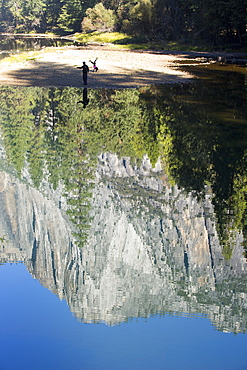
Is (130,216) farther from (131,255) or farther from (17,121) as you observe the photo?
(17,121)

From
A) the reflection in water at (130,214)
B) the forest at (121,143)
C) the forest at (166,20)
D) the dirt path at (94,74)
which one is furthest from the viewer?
the forest at (166,20)

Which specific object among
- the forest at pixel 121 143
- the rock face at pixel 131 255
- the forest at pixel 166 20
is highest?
the forest at pixel 166 20

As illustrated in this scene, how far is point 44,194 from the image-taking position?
1323 centimetres

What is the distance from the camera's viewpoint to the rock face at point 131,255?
28.6 feet

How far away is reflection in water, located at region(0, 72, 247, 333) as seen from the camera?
9.07 m

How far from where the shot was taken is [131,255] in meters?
10.5

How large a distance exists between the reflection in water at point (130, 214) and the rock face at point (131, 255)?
24 mm

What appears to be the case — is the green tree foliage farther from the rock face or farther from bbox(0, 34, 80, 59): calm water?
the rock face

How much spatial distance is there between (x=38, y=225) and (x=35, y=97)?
58.1 feet

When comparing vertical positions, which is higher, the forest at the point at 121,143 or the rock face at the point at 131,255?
the forest at the point at 121,143

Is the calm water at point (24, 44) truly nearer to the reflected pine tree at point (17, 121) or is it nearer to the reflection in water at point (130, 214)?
the reflected pine tree at point (17, 121)

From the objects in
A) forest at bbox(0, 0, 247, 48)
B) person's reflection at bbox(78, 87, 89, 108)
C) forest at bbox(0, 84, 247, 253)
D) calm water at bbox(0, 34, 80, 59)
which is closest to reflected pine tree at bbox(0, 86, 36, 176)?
forest at bbox(0, 84, 247, 253)

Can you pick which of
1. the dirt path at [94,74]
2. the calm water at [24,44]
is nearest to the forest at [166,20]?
the calm water at [24,44]

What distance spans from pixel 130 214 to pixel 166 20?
71.1 meters
